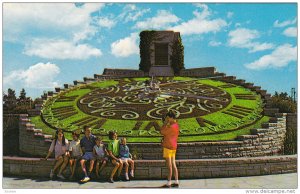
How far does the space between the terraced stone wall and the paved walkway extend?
2.13 metres

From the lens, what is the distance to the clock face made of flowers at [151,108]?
15.9m

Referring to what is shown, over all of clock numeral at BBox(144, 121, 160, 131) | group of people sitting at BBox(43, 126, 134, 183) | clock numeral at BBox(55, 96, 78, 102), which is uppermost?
clock numeral at BBox(55, 96, 78, 102)

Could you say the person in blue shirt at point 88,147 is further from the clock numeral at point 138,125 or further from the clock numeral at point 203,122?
the clock numeral at point 203,122

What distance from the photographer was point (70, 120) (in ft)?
56.6

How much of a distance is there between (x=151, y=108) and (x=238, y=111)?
3338 mm

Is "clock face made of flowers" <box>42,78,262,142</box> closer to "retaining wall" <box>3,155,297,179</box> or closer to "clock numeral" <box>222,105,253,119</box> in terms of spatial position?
"clock numeral" <box>222,105,253,119</box>

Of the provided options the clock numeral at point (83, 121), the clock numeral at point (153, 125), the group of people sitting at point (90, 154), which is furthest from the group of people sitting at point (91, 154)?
the clock numeral at point (83, 121)

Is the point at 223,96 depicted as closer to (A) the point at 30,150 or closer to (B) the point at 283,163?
(B) the point at 283,163

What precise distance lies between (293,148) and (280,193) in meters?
5.73

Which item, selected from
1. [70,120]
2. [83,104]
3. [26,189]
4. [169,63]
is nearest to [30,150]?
[70,120]

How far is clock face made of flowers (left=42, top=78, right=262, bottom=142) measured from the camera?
15867 millimetres

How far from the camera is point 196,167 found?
12352 millimetres

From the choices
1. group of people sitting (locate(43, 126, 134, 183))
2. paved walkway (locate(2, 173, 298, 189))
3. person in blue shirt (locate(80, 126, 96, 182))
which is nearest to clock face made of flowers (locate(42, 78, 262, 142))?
group of people sitting (locate(43, 126, 134, 183))

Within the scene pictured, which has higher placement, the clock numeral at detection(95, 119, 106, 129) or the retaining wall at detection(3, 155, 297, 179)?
the clock numeral at detection(95, 119, 106, 129)
